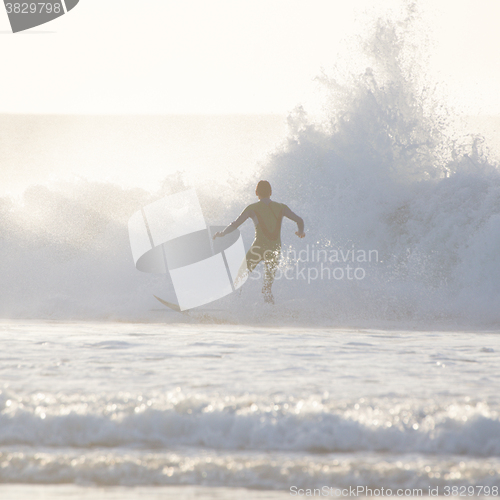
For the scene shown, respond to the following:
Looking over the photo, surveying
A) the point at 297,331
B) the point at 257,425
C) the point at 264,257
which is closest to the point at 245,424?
the point at 257,425

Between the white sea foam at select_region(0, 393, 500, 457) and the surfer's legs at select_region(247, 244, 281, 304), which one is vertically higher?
the surfer's legs at select_region(247, 244, 281, 304)

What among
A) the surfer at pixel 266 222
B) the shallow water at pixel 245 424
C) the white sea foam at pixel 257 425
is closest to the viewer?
the shallow water at pixel 245 424

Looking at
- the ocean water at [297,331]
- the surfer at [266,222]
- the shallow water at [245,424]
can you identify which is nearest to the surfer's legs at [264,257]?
the surfer at [266,222]

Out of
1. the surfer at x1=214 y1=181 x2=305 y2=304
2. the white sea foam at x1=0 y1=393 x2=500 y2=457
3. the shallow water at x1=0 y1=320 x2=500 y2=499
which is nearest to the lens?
the shallow water at x1=0 y1=320 x2=500 y2=499

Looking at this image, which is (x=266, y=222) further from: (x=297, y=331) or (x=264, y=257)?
(x=297, y=331)

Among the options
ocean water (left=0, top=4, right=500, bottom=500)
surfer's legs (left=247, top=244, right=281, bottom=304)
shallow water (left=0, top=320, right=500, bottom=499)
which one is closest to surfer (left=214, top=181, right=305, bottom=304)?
surfer's legs (left=247, top=244, right=281, bottom=304)

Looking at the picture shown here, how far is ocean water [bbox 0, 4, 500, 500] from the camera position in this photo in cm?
268

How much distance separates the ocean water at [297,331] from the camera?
268 centimetres

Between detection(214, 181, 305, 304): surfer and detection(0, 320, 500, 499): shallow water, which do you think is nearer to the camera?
detection(0, 320, 500, 499): shallow water

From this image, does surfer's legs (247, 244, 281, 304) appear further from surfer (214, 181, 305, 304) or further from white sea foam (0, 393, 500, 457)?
white sea foam (0, 393, 500, 457)

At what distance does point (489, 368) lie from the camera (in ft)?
14.4

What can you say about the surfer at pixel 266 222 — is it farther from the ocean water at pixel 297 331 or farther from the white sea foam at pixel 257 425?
the white sea foam at pixel 257 425

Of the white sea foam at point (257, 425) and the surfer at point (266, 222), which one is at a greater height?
the surfer at point (266, 222)

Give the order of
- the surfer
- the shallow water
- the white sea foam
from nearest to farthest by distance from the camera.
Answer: the shallow water
the white sea foam
the surfer
